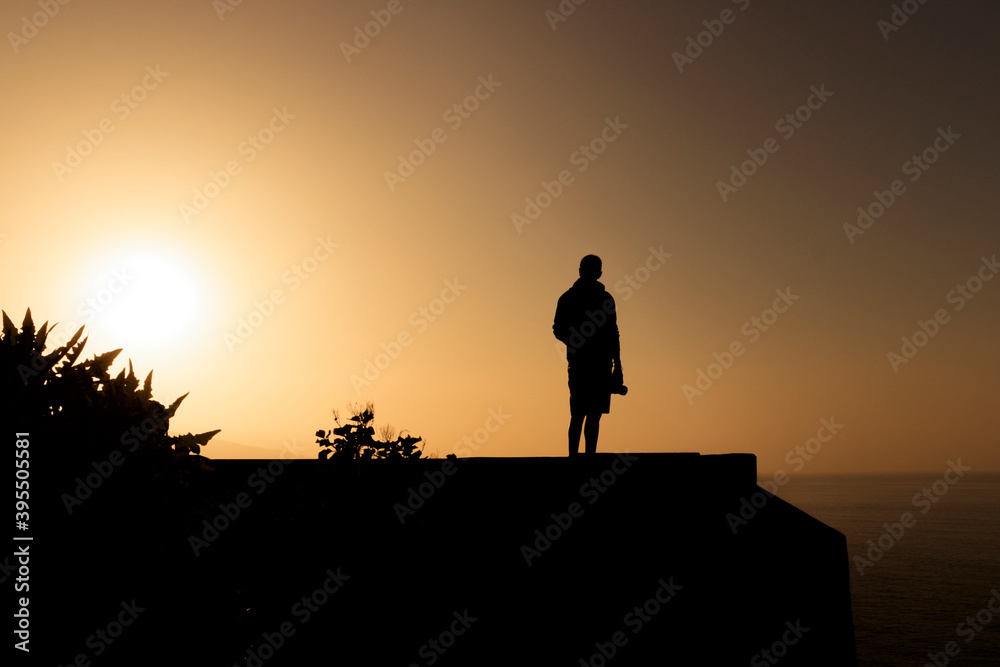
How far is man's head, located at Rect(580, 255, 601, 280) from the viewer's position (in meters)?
8.78

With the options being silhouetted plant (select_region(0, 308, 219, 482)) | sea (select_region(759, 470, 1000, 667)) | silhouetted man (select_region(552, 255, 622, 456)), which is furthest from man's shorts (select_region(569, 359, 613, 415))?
sea (select_region(759, 470, 1000, 667))

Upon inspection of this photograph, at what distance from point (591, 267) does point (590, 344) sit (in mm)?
A: 951

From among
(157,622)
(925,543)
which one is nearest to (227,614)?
(157,622)

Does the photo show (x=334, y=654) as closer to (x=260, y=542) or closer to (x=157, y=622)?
(x=260, y=542)

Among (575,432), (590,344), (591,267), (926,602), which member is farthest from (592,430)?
(926,602)

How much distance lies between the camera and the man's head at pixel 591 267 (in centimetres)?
878

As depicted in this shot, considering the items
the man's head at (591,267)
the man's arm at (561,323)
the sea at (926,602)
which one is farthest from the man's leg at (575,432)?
the sea at (926,602)

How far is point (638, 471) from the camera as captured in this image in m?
6.29

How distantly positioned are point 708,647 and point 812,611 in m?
0.88

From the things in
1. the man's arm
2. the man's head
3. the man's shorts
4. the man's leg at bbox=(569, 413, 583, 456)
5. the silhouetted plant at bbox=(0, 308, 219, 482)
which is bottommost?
the silhouetted plant at bbox=(0, 308, 219, 482)

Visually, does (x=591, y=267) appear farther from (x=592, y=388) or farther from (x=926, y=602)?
(x=926, y=602)

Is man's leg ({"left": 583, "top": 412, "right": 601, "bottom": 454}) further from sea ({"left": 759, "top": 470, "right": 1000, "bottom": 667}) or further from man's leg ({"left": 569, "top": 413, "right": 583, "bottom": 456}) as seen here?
sea ({"left": 759, "top": 470, "right": 1000, "bottom": 667})

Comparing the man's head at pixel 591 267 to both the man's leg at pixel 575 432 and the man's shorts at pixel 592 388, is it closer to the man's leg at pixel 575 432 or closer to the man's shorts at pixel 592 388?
the man's shorts at pixel 592 388

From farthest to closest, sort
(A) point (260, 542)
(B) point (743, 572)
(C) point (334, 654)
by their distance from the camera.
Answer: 1. (B) point (743, 572)
2. (C) point (334, 654)
3. (A) point (260, 542)
